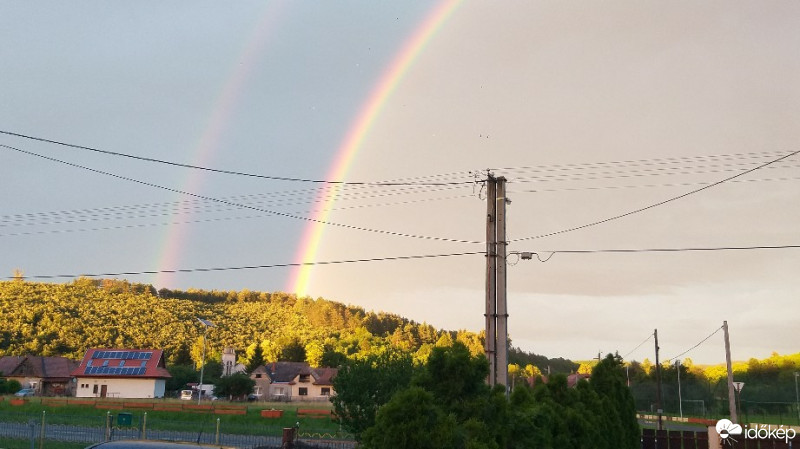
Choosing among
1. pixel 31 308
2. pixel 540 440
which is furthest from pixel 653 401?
pixel 31 308

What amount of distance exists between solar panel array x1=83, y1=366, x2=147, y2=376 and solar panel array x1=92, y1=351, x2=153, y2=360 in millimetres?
1849

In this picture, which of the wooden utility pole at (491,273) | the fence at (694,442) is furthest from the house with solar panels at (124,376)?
the wooden utility pole at (491,273)

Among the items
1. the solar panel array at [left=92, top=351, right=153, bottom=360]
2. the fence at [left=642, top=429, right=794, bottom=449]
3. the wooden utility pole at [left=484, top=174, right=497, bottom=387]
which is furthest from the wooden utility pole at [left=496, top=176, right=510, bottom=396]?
the solar panel array at [left=92, top=351, right=153, bottom=360]

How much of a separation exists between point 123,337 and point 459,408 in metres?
161

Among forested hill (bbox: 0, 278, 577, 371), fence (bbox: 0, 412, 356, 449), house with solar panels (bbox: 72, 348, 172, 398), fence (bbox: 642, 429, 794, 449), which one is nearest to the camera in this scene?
fence (bbox: 642, 429, 794, 449)

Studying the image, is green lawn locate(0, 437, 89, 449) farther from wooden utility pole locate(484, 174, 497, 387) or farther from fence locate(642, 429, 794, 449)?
fence locate(642, 429, 794, 449)

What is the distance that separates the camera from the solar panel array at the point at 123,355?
96488 mm

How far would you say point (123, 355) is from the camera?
98.4 m

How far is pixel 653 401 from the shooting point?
294 ft

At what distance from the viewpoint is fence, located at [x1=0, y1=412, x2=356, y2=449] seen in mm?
35719

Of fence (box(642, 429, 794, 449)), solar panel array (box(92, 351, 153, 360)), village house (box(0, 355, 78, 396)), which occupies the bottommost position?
fence (box(642, 429, 794, 449))

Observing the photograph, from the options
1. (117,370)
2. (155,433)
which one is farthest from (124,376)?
(155,433)

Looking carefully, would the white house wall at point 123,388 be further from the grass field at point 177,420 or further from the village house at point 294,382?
the grass field at point 177,420

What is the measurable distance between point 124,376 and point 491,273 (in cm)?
8275
